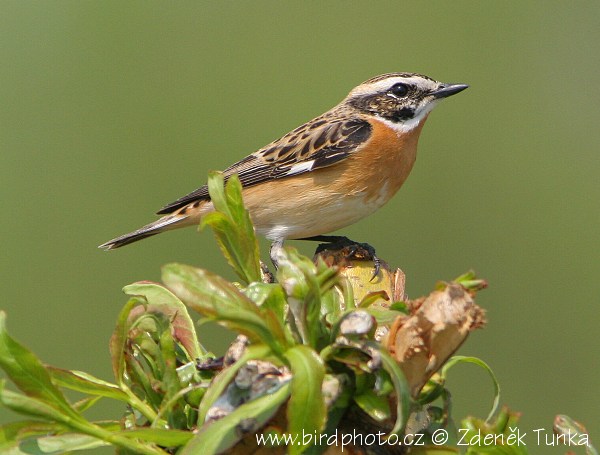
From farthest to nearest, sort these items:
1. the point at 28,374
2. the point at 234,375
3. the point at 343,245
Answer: the point at 343,245 → the point at 28,374 → the point at 234,375

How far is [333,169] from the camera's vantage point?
596 cm

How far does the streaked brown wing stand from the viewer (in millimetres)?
6047

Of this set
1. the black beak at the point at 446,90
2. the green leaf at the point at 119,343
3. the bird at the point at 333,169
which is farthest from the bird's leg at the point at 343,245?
the black beak at the point at 446,90

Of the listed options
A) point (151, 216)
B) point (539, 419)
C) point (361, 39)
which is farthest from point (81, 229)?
point (361, 39)

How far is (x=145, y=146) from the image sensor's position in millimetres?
10234

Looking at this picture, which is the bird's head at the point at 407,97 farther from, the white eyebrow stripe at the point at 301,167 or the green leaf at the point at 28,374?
the green leaf at the point at 28,374

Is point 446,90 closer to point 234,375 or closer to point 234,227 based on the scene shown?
point 234,227

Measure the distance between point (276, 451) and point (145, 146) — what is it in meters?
8.23

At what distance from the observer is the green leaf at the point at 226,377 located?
214 centimetres

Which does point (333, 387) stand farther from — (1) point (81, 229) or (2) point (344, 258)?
(1) point (81, 229)

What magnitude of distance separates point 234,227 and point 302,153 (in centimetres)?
368

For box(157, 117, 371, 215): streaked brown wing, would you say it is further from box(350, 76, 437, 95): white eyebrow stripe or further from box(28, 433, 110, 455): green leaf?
box(28, 433, 110, 455): green leaf

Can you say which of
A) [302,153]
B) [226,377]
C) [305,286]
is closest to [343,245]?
[302,153]

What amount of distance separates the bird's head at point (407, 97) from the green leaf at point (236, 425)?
4226 millimetres
